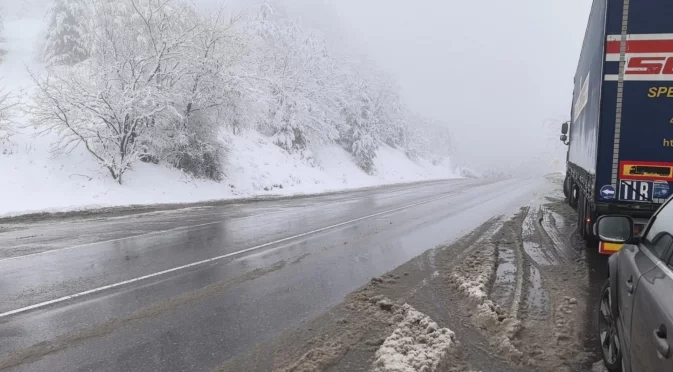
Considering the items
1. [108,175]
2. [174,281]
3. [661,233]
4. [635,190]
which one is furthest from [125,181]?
[661,233]

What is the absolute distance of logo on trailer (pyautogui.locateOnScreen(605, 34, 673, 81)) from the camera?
550cm

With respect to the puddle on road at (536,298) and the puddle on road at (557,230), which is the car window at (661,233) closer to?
the puddle on road at (536,298)

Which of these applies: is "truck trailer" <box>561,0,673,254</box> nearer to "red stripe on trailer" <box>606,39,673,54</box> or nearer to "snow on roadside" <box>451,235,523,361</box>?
"red stripe on trailer" <box>606,39,673,54</box>

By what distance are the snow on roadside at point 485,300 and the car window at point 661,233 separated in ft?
5.05

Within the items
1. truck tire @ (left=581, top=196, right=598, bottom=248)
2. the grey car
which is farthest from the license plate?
the grey car

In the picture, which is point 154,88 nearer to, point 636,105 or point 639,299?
point 636,105

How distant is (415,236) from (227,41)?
15.7 meters

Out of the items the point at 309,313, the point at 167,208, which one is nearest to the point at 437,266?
the point at 309,313

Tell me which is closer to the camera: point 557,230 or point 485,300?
point 485,300

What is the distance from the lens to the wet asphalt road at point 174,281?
13.4 feet

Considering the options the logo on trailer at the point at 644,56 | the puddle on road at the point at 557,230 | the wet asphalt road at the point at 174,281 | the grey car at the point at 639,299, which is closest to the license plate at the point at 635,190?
the logo on trailer at the point at 644,56

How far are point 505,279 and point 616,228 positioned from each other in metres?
2.91

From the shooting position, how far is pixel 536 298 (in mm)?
5434

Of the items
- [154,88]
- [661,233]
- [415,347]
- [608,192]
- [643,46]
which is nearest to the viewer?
Result: [661,233]
